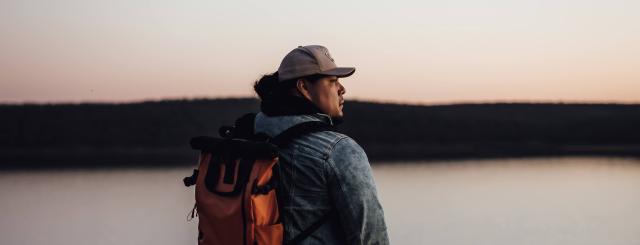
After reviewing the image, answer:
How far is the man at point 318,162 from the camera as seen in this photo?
1808mm

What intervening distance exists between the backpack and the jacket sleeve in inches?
3.3

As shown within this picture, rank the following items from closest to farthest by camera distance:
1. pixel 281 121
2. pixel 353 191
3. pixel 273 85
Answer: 1. pixel 353 191
2. pixel 281 121
3. pixel 273 85

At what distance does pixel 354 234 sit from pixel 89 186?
24.2 meters

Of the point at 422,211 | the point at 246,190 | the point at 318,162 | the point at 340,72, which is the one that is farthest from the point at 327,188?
the point at 422,211

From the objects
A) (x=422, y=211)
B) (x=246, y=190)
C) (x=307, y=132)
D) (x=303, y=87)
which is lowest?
(x=422, y=211)

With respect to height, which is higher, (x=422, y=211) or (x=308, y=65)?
(x=308, y=65)

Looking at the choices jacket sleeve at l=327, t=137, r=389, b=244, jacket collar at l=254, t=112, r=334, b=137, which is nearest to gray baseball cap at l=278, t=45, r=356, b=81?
Answer: jacket collar at l=254, t=112, r=334, b=137

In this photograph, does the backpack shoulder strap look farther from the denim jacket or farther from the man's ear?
the man's ear

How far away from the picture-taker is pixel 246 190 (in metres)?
1.86

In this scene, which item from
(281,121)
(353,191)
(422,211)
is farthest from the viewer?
(422,211)

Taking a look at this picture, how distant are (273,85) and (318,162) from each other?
0.31m

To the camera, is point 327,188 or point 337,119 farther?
point 337,119

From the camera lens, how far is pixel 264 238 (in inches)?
74.2

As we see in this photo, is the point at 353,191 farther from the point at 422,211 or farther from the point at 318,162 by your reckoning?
the point at 422,211
